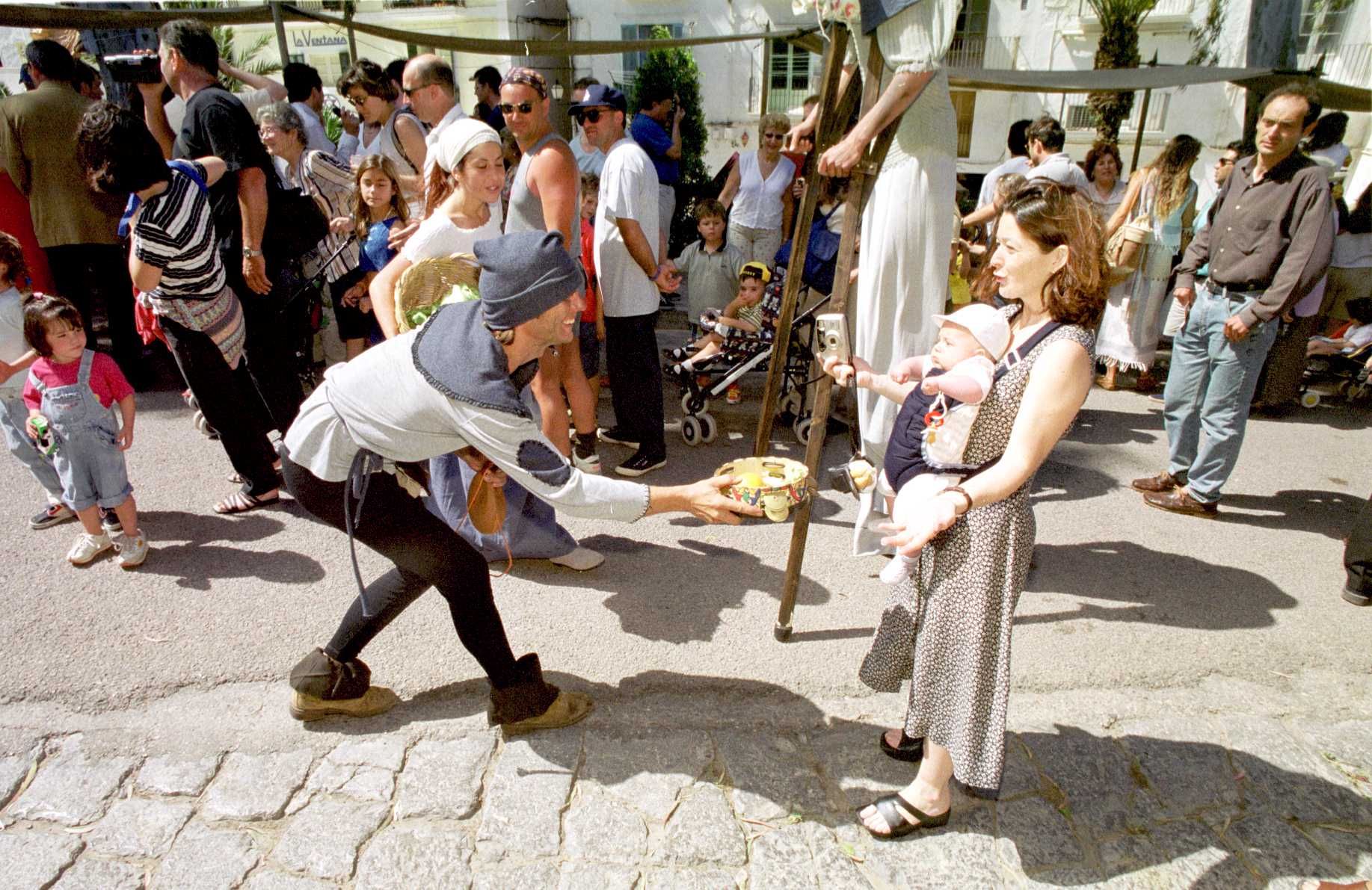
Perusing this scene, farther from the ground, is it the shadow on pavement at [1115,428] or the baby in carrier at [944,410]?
the baby in carrier at [944,410]

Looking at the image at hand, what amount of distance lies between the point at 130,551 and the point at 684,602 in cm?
269

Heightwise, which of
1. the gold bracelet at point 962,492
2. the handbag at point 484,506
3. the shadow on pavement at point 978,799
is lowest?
the shadow on pavement at point 978,799

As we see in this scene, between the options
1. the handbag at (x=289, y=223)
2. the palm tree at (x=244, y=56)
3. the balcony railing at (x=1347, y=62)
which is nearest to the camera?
the handbag at (x=289, y=223)

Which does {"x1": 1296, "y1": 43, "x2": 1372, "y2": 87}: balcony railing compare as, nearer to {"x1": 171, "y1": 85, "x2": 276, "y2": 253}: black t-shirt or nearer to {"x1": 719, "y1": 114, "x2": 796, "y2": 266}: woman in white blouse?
{"x1": 719, "y1": 114, "x2": 796, "y2": 266}: woman in white blouse

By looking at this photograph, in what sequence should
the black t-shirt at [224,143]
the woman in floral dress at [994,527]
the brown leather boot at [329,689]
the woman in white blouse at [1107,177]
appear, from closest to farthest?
the woman in floral dress at [994,527] → the brown leather boot at [329,689] → the black t-shirt at [224,143] → the woman in white blouse at [1107,177]

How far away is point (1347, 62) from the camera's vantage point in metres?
18.8

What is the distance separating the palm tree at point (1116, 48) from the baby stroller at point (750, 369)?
17926 millimetres

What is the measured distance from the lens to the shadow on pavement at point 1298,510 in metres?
4.73

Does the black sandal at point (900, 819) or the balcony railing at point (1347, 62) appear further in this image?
the balcony railing at point (1347, 62)

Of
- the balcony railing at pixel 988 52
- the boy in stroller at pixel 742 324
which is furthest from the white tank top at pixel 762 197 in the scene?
the balcony railing at pixel 988 52

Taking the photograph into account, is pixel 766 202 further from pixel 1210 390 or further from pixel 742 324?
pixel 1210 390

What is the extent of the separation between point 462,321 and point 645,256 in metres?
2.40

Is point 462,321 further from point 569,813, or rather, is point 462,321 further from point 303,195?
point 303,195

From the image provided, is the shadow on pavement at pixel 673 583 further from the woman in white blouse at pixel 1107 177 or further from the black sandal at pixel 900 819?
the woman in white blouse at pixel 1107 177
